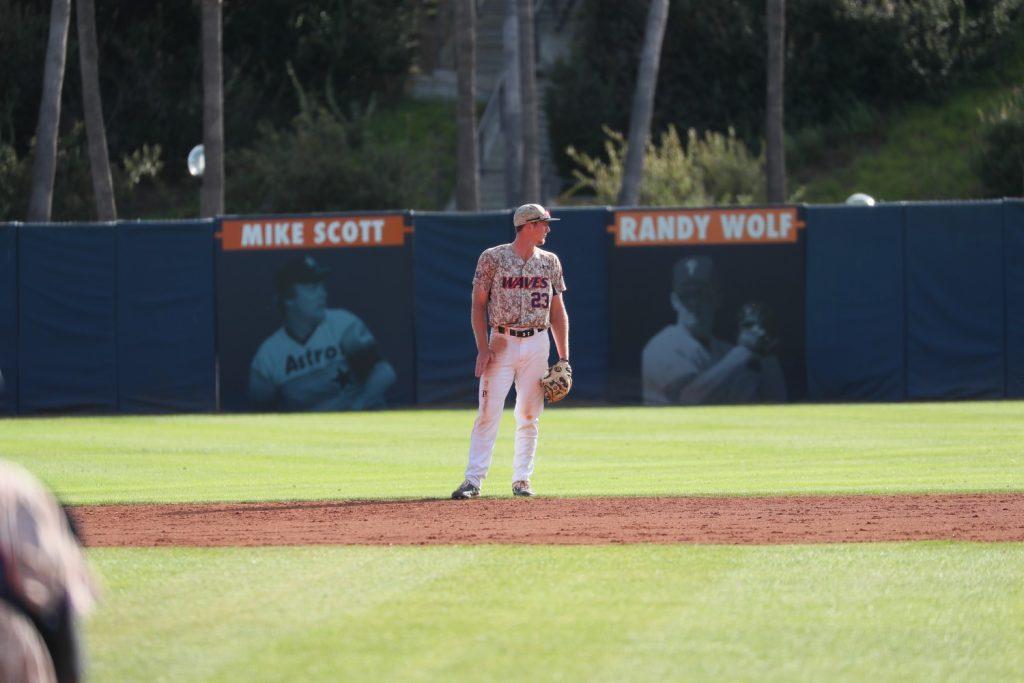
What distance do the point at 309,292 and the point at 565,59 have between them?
19.4 m

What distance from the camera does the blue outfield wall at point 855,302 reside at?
73.7 feet

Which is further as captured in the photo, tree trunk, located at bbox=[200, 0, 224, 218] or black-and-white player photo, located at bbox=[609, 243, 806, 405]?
tree trunk, located at bbox=[200, 0, 224, 218]

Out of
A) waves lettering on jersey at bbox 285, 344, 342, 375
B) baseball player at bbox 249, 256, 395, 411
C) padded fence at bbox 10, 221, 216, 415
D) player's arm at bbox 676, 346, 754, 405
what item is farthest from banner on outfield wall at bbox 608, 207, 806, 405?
padded fence at bbox 10, 221, 216, 415

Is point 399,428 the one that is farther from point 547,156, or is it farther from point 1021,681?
point 547,156

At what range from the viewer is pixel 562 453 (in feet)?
50.9

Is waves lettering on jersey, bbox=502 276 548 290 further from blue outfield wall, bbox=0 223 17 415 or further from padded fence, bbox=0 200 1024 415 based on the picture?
blue outfield wall, bbox=0 223 17 415

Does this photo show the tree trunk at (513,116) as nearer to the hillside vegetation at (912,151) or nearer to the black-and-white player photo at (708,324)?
the hillside vegetation at (912,151)

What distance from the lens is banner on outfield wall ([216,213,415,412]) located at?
22844 mm

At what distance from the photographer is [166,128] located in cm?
3850

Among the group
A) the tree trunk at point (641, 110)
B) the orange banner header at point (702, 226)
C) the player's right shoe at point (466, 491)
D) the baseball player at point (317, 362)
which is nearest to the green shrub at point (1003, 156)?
the tree trunk at point (641, 110)

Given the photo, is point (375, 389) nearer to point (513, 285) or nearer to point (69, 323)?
point (69, 323)

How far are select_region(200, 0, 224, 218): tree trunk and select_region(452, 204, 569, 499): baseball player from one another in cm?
1719

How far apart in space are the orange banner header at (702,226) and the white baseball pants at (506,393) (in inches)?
469

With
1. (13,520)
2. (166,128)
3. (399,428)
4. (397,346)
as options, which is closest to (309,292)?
(397,346)
